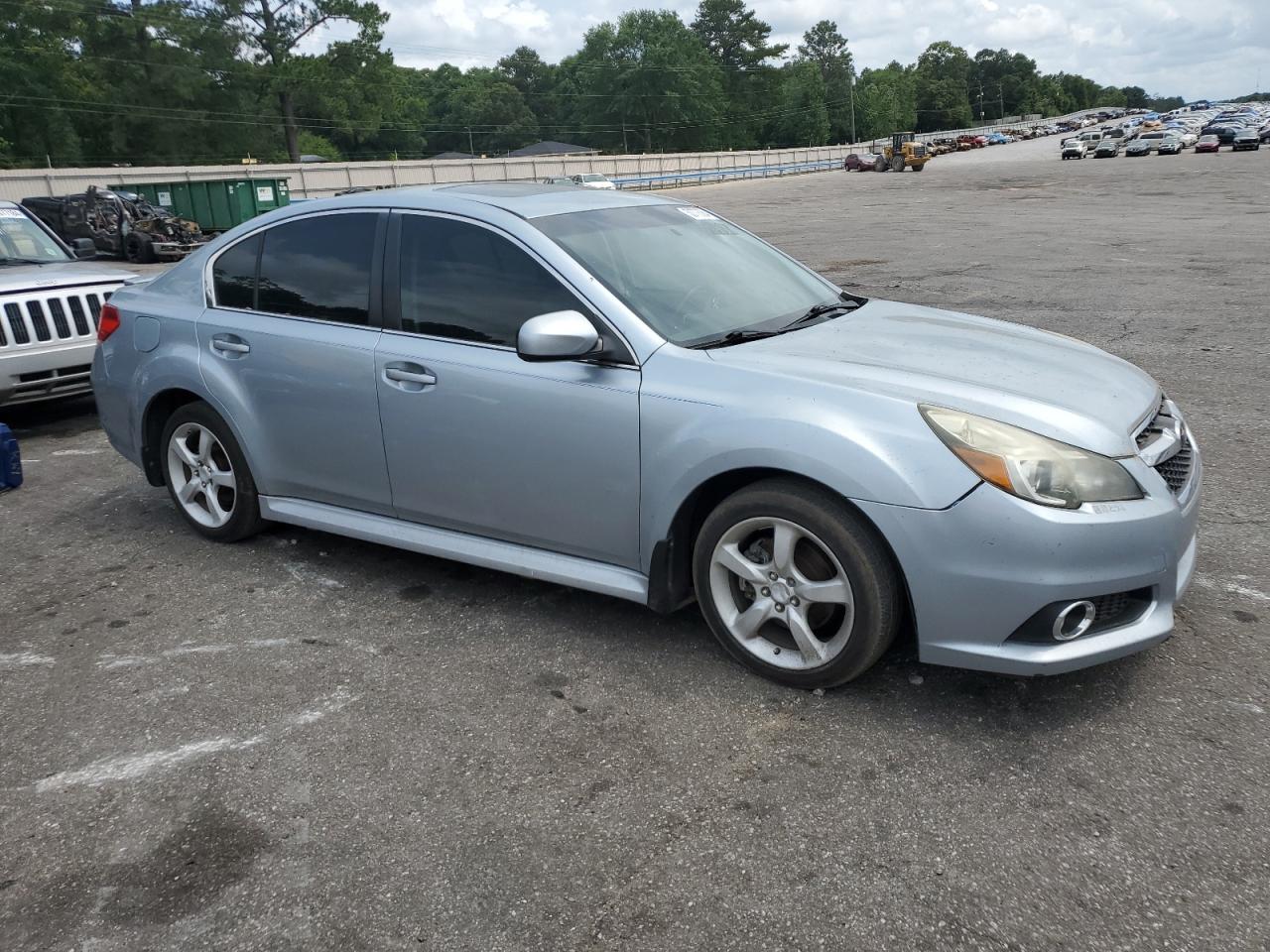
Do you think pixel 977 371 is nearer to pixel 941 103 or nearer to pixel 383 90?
pixel 383 90

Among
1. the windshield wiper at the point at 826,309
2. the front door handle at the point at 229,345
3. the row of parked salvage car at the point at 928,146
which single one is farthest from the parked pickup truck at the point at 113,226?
the row of parked salvage car at the point at 928,146

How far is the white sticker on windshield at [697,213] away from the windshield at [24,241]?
20.2 ft

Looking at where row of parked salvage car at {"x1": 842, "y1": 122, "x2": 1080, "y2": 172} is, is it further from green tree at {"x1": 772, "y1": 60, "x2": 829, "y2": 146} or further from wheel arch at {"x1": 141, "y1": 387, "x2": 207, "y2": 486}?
wheel arch at {"x1": 141, "y1": 387, "x2": 207, "y2": 486}

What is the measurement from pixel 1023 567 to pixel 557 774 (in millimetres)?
1486

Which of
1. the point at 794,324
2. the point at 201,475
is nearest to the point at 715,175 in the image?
the point at 201,475

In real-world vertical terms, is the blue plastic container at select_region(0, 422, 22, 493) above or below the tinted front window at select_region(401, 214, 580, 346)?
below

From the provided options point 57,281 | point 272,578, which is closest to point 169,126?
point 57,281

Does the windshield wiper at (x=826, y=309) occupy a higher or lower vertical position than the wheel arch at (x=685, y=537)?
higher

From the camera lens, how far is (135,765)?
131 inches

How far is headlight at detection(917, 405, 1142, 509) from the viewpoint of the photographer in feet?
10.2

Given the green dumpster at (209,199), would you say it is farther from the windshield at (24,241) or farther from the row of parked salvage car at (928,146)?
the row of parked salvage car at (928,146)

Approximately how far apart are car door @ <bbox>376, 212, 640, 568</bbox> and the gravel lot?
1.58 feet

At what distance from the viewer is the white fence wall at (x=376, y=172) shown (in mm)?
37625

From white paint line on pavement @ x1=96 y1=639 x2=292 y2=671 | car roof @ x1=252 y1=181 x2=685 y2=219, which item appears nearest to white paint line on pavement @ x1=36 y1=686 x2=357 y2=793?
white paint line on pavement @ x1=96 y1=639 x2=292 y2=671
